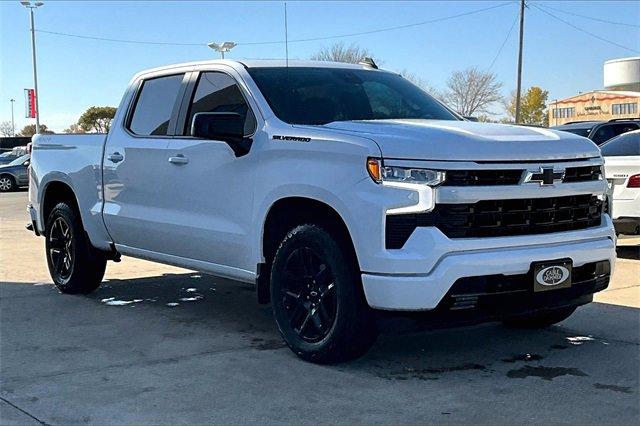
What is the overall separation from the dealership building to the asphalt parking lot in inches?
2231

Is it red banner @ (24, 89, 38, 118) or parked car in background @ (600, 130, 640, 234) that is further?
red banner @ (24, 89, 38, 118)

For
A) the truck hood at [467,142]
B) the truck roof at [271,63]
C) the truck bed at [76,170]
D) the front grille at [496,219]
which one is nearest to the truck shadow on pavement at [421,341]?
the front grille at [496,219]

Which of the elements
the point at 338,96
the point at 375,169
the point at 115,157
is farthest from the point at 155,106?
the point at 375,169

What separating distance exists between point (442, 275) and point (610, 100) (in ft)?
263

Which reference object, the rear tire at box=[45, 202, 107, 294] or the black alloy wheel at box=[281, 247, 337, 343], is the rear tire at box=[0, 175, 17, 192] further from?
the black alloy wheel at box=[281, 247, 337, 343]

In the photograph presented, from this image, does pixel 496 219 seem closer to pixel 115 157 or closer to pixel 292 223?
pixel 292 223

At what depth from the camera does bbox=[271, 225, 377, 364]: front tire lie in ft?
15.6

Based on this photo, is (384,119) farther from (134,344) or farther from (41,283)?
(41,283)

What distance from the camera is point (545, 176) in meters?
4.79

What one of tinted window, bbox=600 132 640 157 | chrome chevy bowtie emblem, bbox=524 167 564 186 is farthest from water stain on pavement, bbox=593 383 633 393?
tinted window, bbox=600 132 640 157

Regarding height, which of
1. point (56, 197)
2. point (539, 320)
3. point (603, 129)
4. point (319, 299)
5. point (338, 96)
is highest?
point (603, 129)

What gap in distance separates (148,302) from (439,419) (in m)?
3.88

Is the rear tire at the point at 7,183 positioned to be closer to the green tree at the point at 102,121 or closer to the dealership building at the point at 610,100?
the green tree at the point at 102,121

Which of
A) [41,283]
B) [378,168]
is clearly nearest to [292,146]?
[378,168]
